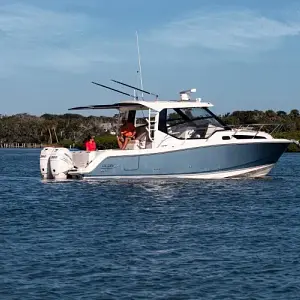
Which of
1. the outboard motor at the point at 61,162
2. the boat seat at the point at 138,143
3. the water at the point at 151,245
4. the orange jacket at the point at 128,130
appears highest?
the orange jacket at the point at 128,130

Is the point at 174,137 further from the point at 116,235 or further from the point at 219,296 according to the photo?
the point at 219,296

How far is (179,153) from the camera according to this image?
3161 cm

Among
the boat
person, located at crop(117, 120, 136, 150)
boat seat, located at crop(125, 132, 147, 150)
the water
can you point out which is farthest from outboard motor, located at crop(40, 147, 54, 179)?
the water

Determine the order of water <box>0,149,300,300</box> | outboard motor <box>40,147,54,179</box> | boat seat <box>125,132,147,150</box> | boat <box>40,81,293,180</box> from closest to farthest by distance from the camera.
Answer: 1. water <box>0,149,300,300</box>
2. boat <box>40,81,293,180</box>
3. outboard motor <box>40,147,54,179</box>
4. boat seat <box>125,132,147,150</box>

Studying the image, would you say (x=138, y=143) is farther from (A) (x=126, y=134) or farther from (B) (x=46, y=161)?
(B) (x=46, y=161)

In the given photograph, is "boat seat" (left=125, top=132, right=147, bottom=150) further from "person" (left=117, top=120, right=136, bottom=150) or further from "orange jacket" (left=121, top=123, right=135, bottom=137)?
"orange jacket" (left=121, top=123, right=135, bottom=137)

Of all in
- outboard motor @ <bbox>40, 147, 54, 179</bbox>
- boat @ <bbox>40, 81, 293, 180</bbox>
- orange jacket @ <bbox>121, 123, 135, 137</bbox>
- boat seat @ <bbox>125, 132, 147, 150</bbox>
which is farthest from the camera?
orange jacket @ <bbox>121, 123, 135, 137</bbox>

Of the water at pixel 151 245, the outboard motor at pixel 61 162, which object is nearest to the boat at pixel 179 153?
the outboard motor at pixel 61 162

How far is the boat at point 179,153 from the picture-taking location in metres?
31.7

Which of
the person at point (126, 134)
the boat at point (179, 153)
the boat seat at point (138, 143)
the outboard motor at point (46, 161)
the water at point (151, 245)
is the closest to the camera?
the water at point (151, 245)

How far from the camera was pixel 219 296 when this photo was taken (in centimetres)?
1238

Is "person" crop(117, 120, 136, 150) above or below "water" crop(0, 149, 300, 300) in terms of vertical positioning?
above

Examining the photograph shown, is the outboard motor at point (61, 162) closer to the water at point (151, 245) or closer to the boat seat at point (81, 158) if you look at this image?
the boat seat at point (81, 158)

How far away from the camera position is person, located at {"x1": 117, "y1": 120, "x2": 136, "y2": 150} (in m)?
33.9
